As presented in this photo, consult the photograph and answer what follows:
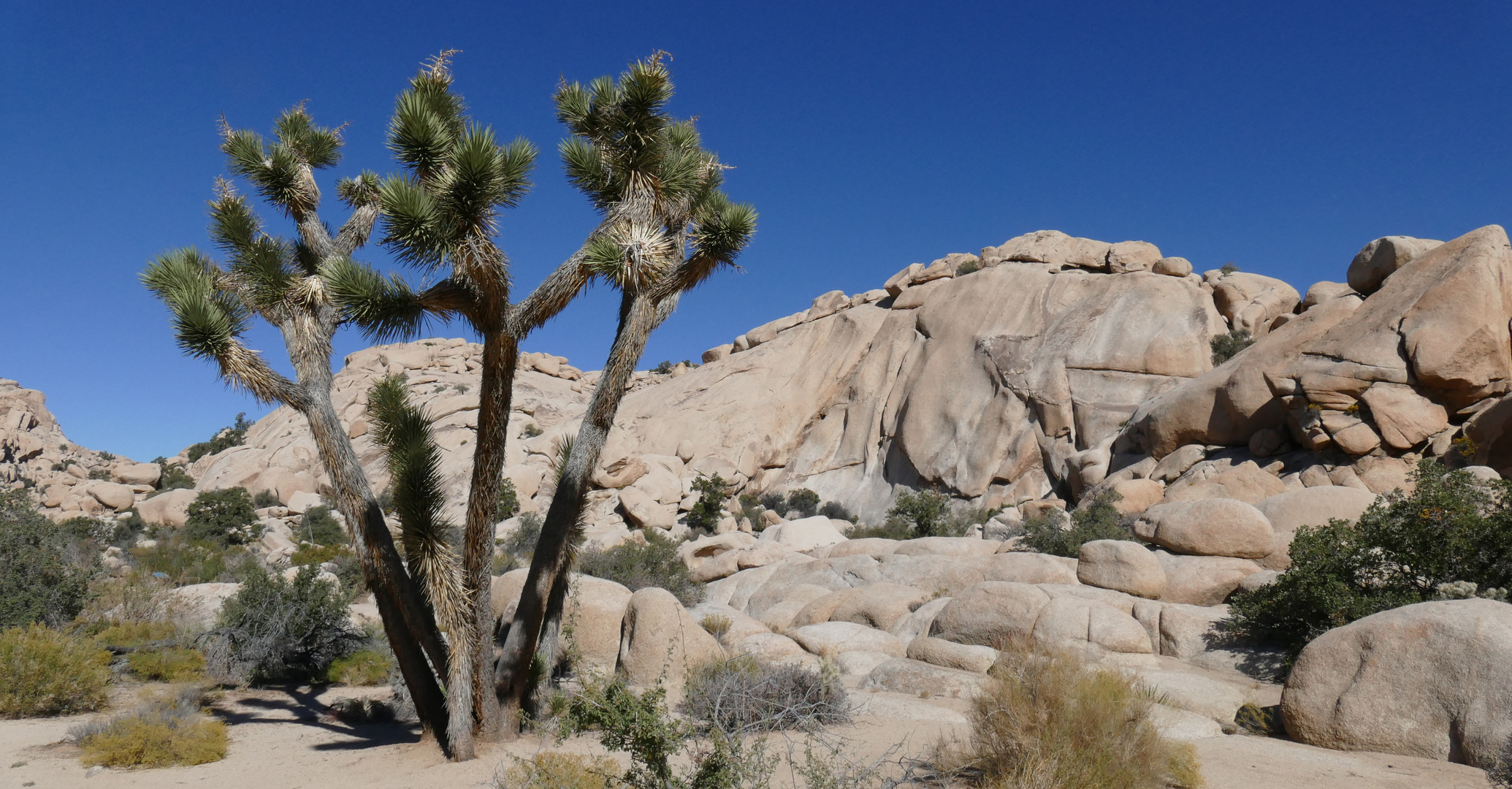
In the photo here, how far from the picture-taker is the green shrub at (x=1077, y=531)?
1636 centimetres

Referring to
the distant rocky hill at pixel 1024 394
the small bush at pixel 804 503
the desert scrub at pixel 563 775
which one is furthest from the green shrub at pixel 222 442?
the desert scrub at pixel 563 775

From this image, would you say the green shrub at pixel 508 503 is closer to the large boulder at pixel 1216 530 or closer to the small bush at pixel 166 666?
the small bush at pixel 166 666

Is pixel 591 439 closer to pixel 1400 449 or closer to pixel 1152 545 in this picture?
pixel 1152 545

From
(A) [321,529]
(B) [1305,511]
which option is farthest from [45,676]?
(A) [321,529]

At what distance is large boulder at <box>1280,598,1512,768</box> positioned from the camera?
5.58 m

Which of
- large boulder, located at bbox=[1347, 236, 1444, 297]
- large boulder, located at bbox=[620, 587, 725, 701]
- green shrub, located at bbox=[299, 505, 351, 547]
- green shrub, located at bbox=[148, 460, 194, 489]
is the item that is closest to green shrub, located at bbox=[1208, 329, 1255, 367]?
large boulder, located at bbox=[1347, 236, 1444, 297]

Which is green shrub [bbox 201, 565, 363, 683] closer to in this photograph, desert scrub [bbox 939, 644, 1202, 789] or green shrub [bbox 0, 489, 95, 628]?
green shrub [bbox 0, 489, 95, 628]

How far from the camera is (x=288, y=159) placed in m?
8.12

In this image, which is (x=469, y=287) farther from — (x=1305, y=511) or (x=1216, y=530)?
(x=1305, y=511)

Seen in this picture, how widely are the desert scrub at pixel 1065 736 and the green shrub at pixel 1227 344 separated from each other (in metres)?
25.9

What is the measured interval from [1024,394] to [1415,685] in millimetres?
24562

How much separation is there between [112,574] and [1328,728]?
69.7 ft

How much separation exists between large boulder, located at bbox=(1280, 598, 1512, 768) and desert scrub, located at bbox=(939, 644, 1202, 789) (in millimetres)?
1871

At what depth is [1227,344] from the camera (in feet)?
90.8
